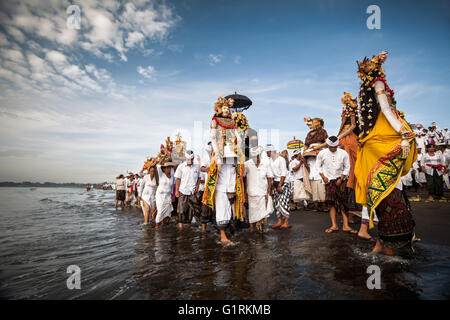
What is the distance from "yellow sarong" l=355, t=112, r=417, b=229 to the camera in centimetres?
281

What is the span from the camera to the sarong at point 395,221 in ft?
8.93

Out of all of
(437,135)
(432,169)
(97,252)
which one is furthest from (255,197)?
(437,135)

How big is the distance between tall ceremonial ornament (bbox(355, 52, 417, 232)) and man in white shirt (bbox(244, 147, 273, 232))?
6.85 ft

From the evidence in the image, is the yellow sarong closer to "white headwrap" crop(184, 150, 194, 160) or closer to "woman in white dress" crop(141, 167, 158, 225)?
"white headwrap" crop(184, 150, 194, 160)

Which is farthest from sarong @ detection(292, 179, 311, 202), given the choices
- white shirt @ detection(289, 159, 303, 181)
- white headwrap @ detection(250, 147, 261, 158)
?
white headwrap @ detection(250, 147, 261, 158)

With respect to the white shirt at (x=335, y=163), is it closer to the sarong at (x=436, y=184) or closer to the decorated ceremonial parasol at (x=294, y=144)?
the decorated ceremonial parasol at (x=294, y=144)

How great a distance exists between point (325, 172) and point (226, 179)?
220 centimetres

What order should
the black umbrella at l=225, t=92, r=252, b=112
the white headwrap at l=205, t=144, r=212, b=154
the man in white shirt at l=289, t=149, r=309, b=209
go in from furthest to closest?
1. the black umbrella at l=225, t=92, r=252, b=112
2. the man in white shirt at l=289, t=149, r=309, b=209
3. the white headwrap at l=205, t=144, r=212, b=154

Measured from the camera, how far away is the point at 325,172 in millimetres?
4891

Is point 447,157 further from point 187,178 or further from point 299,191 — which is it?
point 187,178

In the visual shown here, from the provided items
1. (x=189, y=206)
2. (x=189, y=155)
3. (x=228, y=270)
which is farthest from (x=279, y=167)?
(x=228, y=270)
